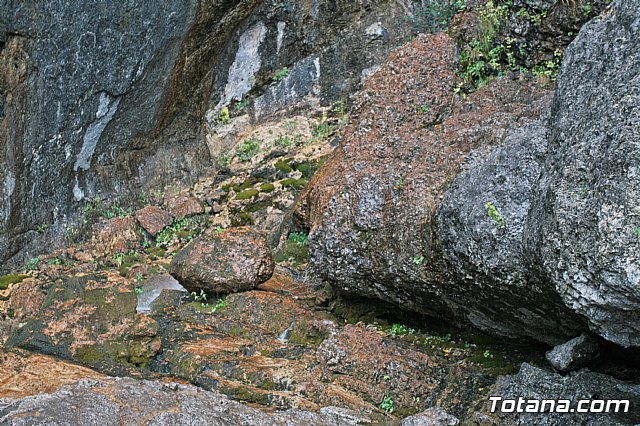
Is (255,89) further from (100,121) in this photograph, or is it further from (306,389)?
(306,389)

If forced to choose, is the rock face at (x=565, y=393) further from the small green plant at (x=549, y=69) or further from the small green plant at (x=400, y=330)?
the small green plant at (x=549, y=69)

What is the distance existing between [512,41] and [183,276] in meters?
5.13

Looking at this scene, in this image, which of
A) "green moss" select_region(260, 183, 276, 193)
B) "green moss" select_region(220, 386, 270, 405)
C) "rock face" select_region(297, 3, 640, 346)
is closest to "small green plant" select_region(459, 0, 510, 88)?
"rock face" select_region(297, 3, 640, 346)

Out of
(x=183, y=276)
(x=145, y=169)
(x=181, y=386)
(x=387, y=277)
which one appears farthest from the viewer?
(x=145, y=169)

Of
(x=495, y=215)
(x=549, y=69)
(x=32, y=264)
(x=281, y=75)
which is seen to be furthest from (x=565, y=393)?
(x=281, y=75)

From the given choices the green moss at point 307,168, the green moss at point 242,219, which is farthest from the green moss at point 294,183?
the green moss at point 242,219

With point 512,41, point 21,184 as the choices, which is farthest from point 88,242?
point 512,41

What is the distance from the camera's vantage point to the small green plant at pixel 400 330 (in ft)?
26.2

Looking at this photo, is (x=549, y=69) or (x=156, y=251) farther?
(x=156, y=251)

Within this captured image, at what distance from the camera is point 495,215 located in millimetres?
6059

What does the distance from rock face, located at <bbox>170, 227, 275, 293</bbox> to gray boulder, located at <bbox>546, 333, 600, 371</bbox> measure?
15.0 feet

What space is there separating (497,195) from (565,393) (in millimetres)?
1703

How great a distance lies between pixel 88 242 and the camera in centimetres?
1373

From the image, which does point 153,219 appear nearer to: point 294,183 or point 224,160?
point 224,160
